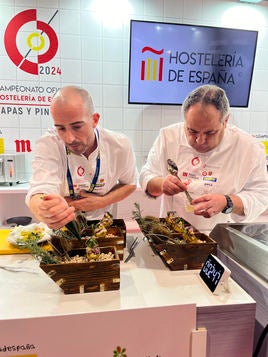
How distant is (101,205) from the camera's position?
4.44 ft

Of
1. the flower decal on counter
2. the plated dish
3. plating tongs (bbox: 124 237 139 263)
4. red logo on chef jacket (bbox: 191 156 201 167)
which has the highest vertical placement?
red logo on chef jacket (bbox: 191 156 201 167)

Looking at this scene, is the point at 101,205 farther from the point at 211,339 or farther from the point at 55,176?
the point at 211,339

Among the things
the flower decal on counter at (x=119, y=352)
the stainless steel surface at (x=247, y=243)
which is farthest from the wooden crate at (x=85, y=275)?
the stainless steel surface at (x=247, y=243)

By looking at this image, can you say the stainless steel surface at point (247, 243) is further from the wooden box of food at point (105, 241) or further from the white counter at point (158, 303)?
the wooden box of food at point (105, 241)

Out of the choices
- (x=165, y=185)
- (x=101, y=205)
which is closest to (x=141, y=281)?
(x=165, y=185)

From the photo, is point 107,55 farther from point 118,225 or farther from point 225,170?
point 118,225

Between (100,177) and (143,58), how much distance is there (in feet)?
5.45

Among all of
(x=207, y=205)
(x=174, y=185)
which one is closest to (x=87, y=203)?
(x=174, y=185)

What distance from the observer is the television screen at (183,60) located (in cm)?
266

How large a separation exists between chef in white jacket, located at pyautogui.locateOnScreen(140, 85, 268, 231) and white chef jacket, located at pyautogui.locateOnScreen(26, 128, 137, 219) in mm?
132

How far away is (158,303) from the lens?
68 centimetres

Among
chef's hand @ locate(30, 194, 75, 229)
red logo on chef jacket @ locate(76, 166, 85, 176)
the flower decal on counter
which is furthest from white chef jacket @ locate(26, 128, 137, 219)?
the flower decal on counter

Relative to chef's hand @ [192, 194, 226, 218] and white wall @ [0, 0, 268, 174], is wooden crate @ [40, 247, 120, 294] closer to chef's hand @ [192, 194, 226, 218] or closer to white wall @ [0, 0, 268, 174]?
chef's hand @ [192, 194, 226, 218]

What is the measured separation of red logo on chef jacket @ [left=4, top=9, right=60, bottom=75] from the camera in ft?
8.44
